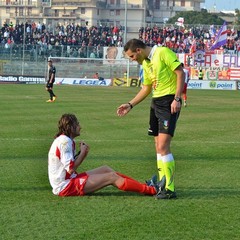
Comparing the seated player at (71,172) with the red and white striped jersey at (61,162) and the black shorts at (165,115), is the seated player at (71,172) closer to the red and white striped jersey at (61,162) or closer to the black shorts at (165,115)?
the red and white striped jersey at (61,162)

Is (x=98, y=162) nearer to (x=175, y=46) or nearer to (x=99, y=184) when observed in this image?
(x=99, y=184)

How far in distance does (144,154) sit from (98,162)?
5.40 ft

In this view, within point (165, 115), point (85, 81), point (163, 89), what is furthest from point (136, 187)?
point (85, 81)

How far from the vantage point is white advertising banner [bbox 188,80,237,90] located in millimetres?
52438

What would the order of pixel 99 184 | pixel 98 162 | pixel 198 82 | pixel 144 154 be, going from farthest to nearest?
pixel 198 82, pixel 144 154, pixel 98 162, pixel 99 184

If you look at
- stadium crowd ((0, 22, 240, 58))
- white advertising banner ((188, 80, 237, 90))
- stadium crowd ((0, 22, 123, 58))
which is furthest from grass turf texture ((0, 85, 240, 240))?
stadium crowd ((0, 22, 240, 58))

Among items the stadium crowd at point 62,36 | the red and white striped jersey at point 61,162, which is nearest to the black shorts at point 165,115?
the red and white striped jersey at point 61,162

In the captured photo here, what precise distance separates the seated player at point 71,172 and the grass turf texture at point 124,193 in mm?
132

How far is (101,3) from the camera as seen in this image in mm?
Result: 135250

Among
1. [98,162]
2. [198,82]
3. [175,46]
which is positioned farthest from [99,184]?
[175,46]

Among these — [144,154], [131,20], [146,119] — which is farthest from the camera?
[131,20]

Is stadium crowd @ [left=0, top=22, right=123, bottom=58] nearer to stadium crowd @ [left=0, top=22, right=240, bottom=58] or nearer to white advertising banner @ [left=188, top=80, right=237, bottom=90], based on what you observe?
stadium crowd @ [left=0, top=22, right=240, bottom=58]

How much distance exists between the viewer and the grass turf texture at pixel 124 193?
24.8 feet

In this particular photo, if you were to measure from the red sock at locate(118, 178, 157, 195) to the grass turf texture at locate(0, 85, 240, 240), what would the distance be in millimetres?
102
